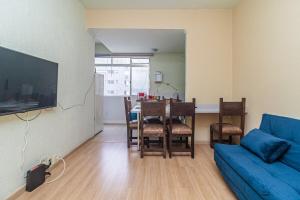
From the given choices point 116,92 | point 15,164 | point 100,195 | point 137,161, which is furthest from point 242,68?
point 116,92

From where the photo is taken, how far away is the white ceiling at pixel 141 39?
4458 mm

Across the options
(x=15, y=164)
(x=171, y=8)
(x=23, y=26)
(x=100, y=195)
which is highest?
(x=171, y=8)

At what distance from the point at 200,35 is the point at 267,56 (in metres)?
1.61

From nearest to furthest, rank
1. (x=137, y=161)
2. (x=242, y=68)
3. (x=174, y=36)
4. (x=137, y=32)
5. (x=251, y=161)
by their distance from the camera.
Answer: (x=251, y=161), (x=137, y=161), (x=242, y=68), (x=137, y=32), (x=174, y=36)

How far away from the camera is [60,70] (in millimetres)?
3107

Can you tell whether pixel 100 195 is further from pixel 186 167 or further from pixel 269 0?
pixel 269 0

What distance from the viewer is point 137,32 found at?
178 inches

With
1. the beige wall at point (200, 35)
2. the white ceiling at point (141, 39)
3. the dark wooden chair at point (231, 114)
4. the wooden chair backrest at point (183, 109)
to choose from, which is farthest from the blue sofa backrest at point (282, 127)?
the white ceiling at point (141, 39)

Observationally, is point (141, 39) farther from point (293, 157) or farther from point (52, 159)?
point (293, 157)

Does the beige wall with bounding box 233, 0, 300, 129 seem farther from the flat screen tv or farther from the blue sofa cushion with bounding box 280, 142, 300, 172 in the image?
the flat screen tv

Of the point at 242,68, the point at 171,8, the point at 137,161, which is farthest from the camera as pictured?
the point at 171,8

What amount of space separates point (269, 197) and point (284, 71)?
1.69m

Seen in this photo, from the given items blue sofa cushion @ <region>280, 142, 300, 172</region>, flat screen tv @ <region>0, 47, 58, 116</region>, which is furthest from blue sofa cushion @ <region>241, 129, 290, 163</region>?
flat screen tv @ <region>0, 47, 58, 116</region>

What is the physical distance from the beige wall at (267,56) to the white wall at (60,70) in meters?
2.94
